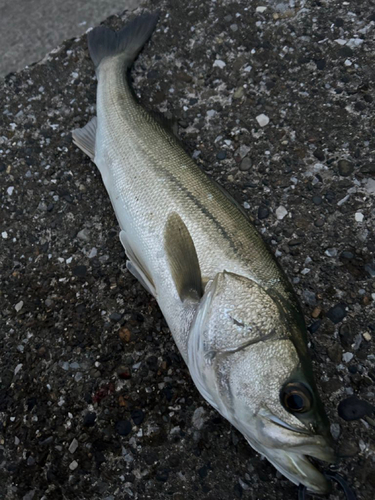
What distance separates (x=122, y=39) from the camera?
10.9ft

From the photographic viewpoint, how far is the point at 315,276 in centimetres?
250

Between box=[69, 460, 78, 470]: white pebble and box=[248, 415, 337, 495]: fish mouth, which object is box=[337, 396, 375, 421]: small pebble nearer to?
box=[248, 415, 337, 495]: fish mouth

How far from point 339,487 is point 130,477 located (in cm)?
106

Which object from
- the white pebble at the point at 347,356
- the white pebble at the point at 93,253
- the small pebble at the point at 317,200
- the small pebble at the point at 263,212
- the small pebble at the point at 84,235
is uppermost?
the small pebble at the point at 84,235

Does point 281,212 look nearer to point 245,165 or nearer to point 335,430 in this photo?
point 245,165

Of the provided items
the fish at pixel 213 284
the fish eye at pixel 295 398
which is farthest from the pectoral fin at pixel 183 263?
the fish eye at pixel 295 398

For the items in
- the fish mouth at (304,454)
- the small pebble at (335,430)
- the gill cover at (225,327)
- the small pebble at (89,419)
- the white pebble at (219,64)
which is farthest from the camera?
the white pebble at (219,64)

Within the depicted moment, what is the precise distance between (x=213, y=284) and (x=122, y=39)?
238 centimetres

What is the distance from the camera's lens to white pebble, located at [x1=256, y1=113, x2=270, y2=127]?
3014 millimetres

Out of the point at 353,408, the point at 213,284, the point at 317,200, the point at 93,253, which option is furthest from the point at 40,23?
the point at 353,408

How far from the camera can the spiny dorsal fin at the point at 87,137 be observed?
9.92 feet

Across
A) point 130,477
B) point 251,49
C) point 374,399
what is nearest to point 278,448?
point 374,399

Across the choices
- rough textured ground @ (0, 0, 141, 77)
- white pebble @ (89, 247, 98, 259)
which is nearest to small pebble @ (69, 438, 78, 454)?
white pebble @ (89, 247, 98, 259)

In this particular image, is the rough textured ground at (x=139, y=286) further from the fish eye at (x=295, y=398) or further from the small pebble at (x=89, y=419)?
the fish eye at (x=295, y=398)
